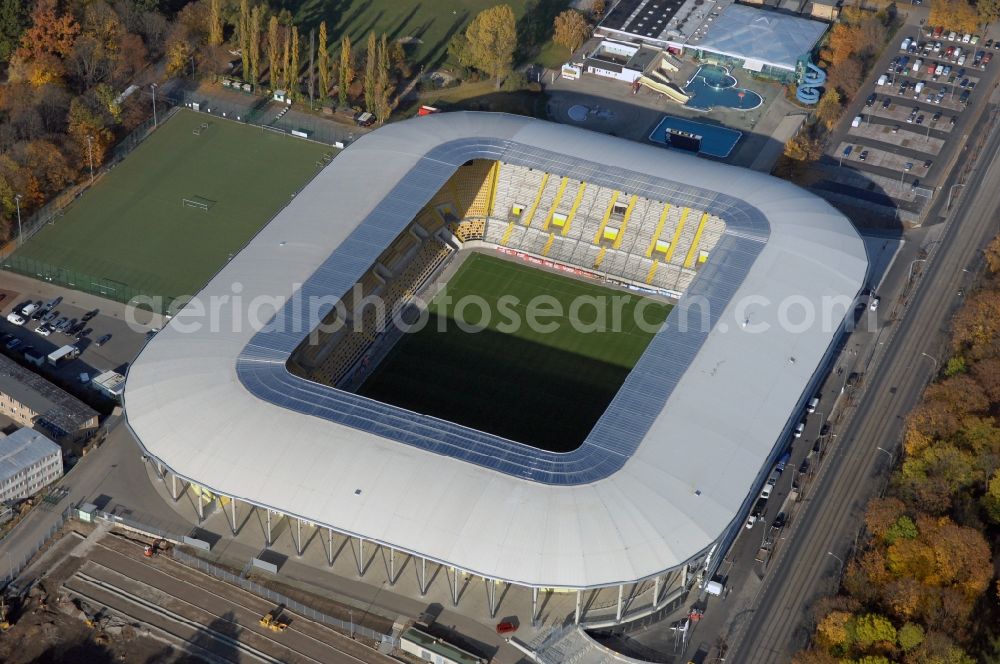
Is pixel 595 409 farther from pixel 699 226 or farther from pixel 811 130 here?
pixel 811 130

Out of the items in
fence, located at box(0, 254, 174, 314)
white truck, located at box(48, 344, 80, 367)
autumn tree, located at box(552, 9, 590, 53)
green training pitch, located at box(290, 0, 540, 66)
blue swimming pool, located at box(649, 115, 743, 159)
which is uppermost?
autumn tree, located at box(552, 9, 590, 53)

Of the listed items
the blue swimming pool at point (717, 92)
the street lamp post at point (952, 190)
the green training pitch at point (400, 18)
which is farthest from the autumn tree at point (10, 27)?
the street lamp post at point (952, 190)

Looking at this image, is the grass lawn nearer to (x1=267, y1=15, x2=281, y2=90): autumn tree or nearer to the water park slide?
(x1=267, y1=15, x2=281, y2=90): autumn tree

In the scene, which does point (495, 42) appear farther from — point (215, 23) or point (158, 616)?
point (158, 616)

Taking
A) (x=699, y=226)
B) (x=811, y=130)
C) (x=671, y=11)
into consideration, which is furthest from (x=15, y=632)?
(x=671, y=11)

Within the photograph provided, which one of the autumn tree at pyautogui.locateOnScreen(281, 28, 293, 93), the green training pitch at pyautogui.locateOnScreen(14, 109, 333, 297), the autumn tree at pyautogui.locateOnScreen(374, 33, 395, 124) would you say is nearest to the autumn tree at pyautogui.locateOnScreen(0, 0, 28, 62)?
the green training pitch at pyautogui.locateOnScreen(14, 109, 333, 297)

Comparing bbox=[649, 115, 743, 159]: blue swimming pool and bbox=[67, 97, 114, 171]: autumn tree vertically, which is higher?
bbox=[649, 115, 743, 159]: blue swimming pool

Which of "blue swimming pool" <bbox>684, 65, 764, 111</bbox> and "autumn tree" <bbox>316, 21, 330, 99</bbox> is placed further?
"blue swimming pool" <bbox>684, 65, 764, 111</bbox>

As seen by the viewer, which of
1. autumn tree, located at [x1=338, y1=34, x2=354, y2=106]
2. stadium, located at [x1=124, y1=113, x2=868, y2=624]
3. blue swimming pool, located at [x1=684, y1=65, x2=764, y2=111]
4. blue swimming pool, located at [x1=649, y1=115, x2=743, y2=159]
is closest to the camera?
stadium, located at [x1=124, y1=113, x2=868, y2=624]

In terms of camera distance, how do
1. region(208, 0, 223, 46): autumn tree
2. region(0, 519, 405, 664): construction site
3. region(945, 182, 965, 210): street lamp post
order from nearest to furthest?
1. region(0, 519, 405, 664): construction site
2. region(945, 182, 965, 210): street lamp post
3. region(208, 0, 223, 46): autumn tree
